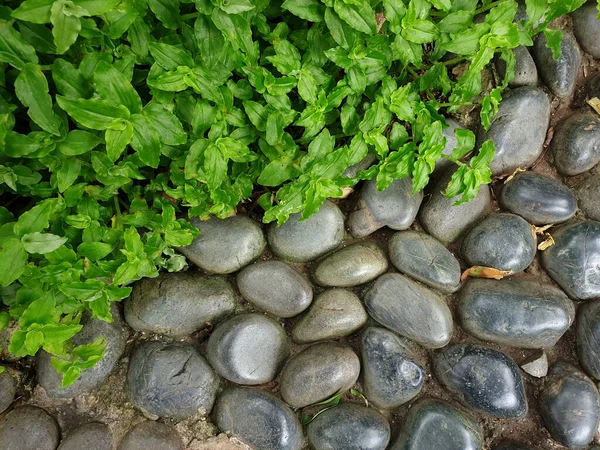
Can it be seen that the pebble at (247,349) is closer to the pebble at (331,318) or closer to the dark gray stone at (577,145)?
the pebble at (331,318)

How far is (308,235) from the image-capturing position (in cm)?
261

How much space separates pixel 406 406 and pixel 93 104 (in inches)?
73.3

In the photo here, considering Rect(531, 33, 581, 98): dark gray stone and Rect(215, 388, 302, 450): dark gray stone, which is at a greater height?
Rect(531, 33, 581, 98): dark gray stone

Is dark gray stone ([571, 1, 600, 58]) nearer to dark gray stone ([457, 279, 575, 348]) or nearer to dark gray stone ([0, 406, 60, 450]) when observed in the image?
dark gray stone ([457, 279, 575, 348])

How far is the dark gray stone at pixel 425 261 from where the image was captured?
2.61m

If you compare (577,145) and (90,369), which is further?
(577,145)

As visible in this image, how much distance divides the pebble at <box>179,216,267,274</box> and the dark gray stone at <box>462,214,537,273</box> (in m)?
1.05

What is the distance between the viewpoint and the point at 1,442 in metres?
A: 2.37

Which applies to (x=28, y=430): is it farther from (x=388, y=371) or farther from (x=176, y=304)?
(x=388, y=371)

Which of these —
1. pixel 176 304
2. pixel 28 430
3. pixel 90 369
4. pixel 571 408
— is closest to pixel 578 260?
pixel 571 408

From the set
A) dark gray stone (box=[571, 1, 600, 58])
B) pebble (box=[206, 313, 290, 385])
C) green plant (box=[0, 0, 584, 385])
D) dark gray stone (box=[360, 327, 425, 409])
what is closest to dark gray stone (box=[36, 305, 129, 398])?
→ green plant (box=[0, 0, 584, 385])

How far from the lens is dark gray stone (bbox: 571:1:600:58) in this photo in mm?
2877

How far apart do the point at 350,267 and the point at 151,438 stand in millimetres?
1158

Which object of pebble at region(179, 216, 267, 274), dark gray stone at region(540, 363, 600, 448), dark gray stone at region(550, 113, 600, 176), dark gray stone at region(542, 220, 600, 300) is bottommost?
dark gray stone at region(540, 363, 600, 448)
